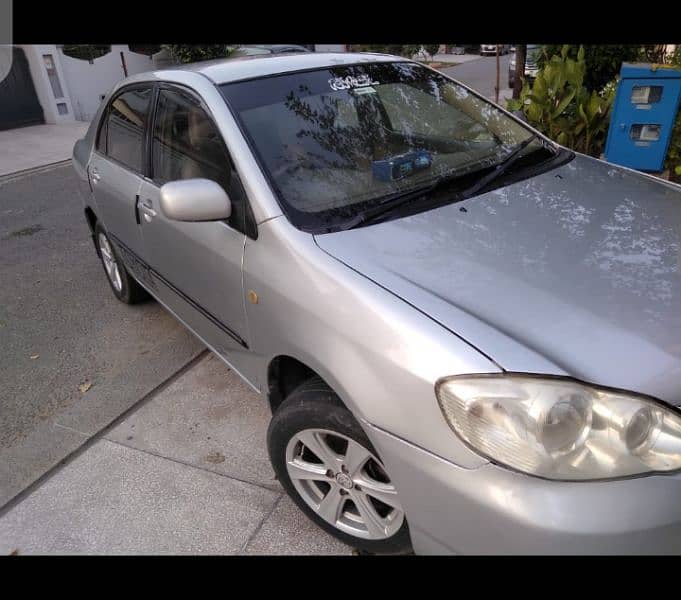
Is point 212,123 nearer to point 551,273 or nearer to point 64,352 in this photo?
point 551,273

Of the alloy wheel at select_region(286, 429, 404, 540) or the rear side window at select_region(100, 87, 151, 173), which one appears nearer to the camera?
the alloy wheel at select_region(286, 429, 404, 540)

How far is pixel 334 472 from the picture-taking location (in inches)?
77.0

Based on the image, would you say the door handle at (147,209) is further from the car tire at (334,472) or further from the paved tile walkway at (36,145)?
the paved tile walkway at (36,145)

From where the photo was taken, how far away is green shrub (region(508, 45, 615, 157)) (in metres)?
5.40

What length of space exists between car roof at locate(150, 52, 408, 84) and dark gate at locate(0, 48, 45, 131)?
412 inches

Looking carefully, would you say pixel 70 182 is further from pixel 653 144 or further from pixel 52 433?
pixel 653 144

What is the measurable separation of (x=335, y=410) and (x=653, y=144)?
4.69 meters

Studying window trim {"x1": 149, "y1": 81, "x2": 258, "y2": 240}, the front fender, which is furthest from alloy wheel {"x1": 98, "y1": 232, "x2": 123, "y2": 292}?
the front fender

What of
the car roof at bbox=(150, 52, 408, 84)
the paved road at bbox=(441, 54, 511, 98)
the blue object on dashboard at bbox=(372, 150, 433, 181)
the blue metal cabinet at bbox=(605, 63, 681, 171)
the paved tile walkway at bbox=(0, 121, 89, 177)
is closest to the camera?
the blue object on dashboard at bbox=(372, 150, 433, 181)

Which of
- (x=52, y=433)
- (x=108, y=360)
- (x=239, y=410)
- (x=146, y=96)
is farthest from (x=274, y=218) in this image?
(x=108, y=360)

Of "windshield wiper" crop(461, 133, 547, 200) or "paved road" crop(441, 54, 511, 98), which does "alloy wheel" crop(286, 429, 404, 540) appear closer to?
"windshield wiper" crop(461, 133, 547, 200)

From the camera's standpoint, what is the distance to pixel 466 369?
4.65ft

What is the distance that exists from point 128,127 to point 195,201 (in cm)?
153

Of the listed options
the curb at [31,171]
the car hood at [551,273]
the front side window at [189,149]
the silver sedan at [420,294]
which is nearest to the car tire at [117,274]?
the silver sedan at [420,294]
